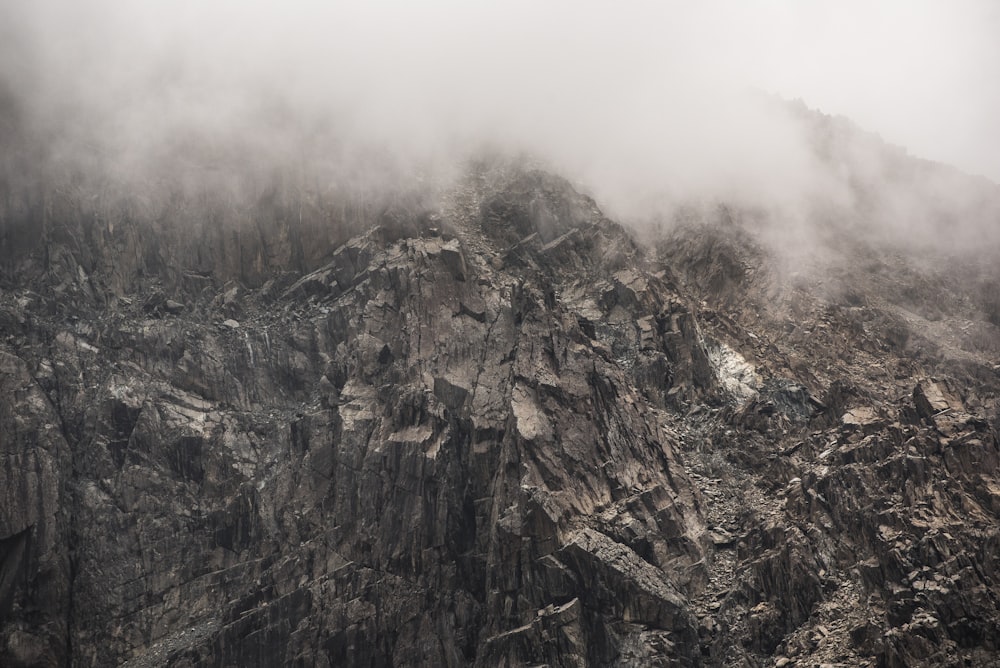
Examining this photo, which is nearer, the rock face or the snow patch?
the rock face

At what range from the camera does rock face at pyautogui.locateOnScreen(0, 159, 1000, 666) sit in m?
110

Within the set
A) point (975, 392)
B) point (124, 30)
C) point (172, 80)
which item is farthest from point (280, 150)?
point (975, 392)

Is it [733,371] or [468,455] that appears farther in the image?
[733,371]

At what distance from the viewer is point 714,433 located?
419 feet

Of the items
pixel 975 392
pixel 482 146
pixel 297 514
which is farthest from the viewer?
pixel 482 146

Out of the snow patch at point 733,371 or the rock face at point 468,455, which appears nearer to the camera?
the rock face at point 468,455

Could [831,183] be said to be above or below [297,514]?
above

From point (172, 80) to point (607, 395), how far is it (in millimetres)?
69309

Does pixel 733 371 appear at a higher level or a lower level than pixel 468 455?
higher

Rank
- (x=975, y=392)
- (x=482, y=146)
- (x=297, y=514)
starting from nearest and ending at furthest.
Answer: (x=297, y=514) → (x=975, y=392) → (x=482, y=146)

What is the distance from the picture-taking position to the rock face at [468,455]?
110 meters

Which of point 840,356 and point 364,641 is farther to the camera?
point 840,356

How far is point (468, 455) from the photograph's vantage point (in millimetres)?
120750

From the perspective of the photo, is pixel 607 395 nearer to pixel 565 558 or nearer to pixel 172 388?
pixel 565 558
